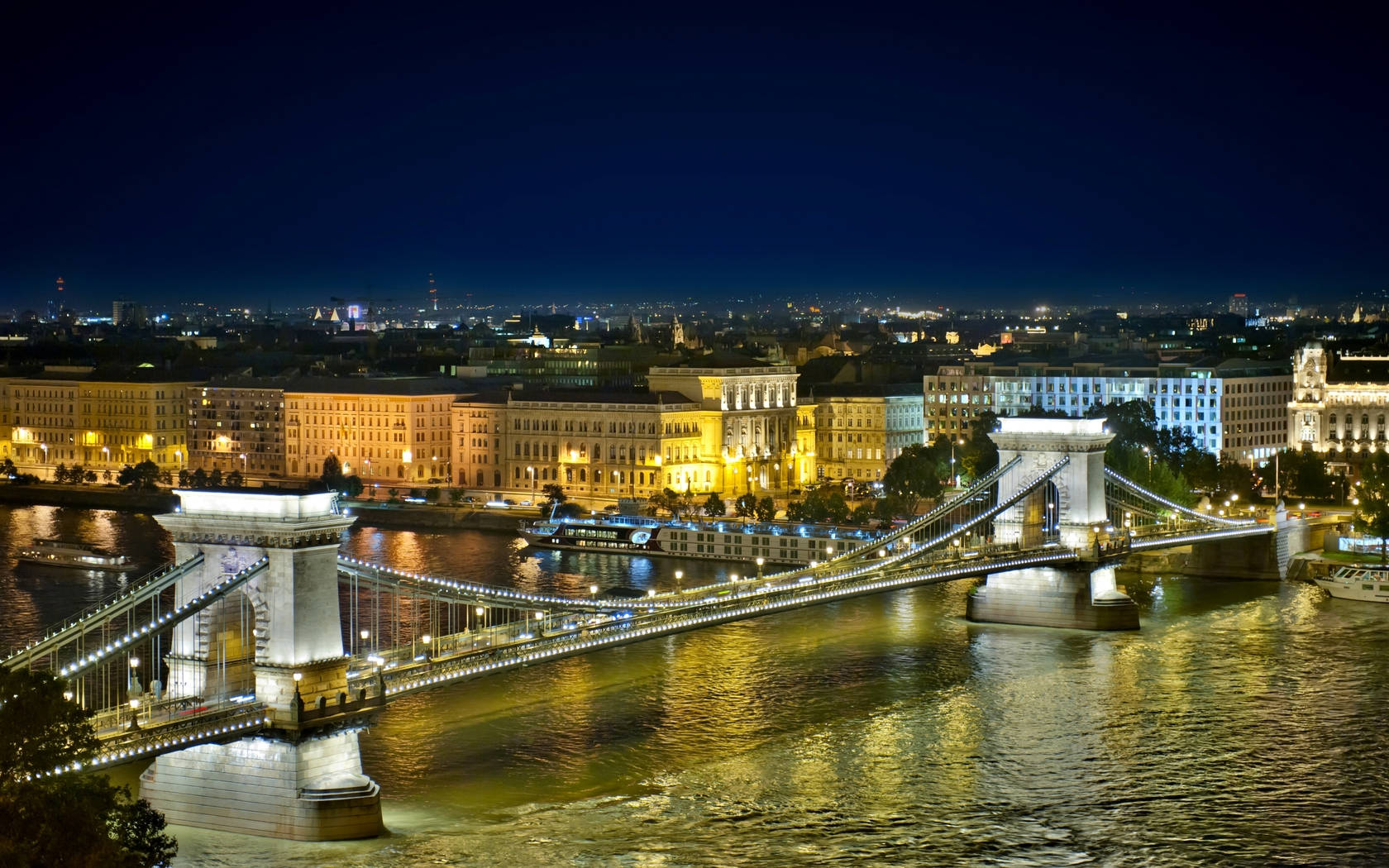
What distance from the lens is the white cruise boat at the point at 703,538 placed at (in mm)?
43781

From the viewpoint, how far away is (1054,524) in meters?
36.8

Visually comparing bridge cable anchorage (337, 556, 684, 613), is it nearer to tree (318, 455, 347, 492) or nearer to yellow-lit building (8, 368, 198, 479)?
tree (318, 455, 347, 492)

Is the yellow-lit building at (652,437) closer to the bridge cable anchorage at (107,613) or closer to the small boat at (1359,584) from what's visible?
the small boat at (1359,584)

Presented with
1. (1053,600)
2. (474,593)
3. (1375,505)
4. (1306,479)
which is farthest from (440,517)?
(474,593)

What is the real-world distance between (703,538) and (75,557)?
39.5ft

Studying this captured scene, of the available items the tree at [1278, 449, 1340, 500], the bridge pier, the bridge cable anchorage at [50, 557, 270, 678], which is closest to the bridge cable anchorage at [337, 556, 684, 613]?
the bridge cable anchorage at [50, 557, 270, 678]

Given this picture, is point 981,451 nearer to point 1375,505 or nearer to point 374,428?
point 1375,505

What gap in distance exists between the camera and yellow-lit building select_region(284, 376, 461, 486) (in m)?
60.4

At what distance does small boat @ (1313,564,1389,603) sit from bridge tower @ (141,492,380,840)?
2122 cm

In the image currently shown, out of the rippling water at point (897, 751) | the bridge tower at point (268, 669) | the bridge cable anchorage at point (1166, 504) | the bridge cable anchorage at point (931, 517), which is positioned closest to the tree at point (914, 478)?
the bridge cable anchorage at point (1166, 504)

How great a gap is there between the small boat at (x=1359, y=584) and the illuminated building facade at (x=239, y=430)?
108 ft

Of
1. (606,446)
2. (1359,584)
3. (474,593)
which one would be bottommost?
(1359,584)

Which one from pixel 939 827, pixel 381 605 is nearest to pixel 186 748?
pixel 939 827

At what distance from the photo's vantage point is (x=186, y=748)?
19.1 meters
